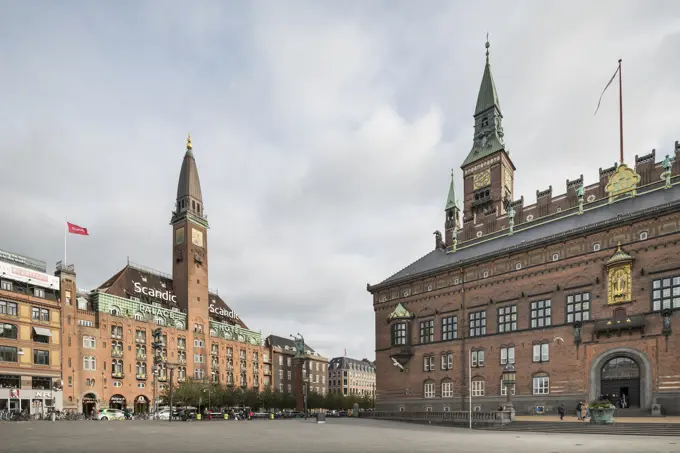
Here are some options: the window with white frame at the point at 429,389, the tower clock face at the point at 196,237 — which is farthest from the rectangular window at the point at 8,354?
the window with white frame at the point at 429,389

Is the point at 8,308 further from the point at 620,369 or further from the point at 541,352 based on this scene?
the point at 620,369

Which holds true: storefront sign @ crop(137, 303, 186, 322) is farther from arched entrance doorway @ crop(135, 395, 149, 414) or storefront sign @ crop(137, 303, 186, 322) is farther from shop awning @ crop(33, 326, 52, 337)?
shop awning @ crop(33, 326, 52, 337)

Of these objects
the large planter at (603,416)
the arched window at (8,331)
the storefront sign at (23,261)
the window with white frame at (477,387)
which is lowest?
the window with white frame at (477,387)

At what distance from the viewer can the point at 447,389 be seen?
57938mm

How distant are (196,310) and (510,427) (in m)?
70.0

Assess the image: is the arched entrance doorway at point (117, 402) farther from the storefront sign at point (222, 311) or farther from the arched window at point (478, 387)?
the arched window at point (478, 387)

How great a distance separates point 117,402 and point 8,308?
23.2 m

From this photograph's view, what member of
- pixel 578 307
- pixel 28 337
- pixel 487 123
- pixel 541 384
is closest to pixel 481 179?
pixel 487 123

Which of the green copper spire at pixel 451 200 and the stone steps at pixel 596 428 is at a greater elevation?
the green copper spire at pixel 451 200

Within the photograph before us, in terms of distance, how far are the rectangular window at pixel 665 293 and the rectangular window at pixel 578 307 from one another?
5.60 metres

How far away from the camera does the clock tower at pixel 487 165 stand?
225ft

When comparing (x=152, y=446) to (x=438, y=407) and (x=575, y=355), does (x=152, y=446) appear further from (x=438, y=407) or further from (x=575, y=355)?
(x=438, y=407)

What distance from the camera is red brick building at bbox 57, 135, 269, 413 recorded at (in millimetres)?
76812

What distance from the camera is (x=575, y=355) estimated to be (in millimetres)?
46719
